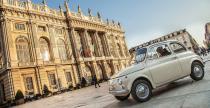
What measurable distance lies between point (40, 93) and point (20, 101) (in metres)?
4.09

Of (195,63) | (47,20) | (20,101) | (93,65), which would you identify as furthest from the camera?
(93,65)

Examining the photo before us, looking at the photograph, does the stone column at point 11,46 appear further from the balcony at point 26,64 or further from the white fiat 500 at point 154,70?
the white fiat 500 at point 154,70

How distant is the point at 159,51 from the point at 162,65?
58cm

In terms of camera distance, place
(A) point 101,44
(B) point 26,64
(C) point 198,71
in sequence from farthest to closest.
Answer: (A) point 101,44 < (B) point 26,64 < (C) point 198,71

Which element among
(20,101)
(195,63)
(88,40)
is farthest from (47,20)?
(195,63)

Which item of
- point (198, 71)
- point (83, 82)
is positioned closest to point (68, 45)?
point (83, 82)

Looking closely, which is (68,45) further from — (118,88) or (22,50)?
(118,88)

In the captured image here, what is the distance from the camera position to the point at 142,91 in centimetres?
701

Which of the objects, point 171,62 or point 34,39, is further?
point 34,39

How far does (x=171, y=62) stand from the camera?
304 inches

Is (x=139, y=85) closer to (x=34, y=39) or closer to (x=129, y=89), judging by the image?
(x=129, y=89)

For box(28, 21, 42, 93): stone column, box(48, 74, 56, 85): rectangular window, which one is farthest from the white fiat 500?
box(48, 74, 56, 85): rectangular window

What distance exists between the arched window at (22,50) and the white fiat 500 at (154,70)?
24280 mm

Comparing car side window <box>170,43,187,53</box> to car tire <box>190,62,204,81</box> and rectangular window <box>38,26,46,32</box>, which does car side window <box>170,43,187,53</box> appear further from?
rectangular window <box>38,26,46,32</box>
